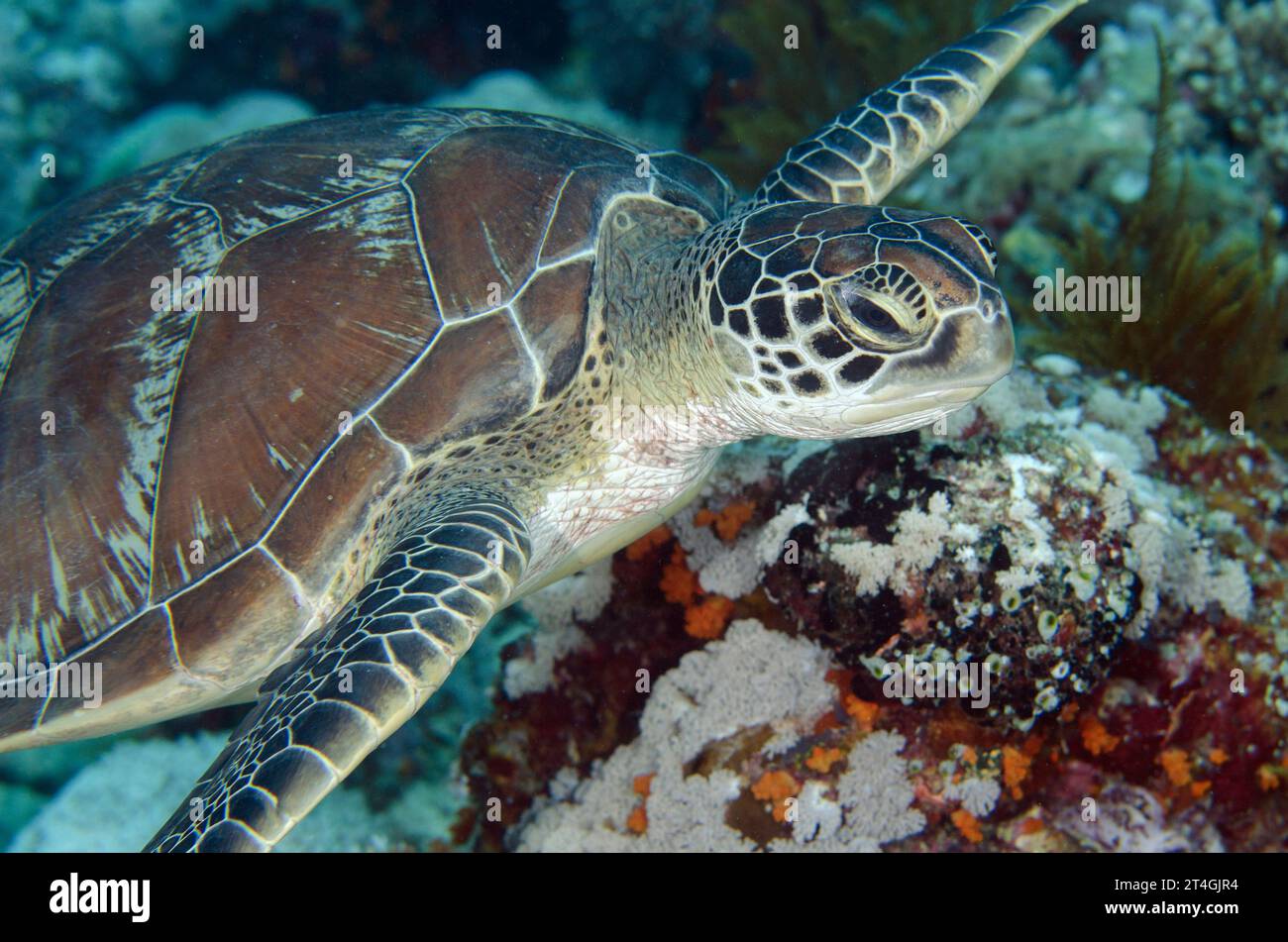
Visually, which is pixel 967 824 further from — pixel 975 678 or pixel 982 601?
pixel 982 601

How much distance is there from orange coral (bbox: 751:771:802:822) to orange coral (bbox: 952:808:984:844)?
0.42 meters

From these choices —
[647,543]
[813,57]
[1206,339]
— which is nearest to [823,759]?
[647,543]

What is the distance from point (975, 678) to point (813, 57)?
4242mm

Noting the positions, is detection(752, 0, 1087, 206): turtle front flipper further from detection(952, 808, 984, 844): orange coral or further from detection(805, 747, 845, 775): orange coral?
detection(952, 808, 984, 844): orange coral

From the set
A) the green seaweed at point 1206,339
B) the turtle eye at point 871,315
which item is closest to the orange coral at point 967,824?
the turtle eye at point 871,315

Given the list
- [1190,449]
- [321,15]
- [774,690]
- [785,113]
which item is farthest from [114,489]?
[321,15]

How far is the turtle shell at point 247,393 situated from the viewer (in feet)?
7.16

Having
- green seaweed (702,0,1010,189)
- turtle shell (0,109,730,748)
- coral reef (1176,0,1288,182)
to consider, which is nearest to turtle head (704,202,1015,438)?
turtle shell (0,109,730,748)

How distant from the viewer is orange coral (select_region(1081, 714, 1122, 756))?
6.74ft

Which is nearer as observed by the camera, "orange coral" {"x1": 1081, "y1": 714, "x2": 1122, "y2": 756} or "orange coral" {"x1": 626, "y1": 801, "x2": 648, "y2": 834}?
"orange coral" {"x1": 1081, "y1": 714, "x2": 1122, "y2": 756}

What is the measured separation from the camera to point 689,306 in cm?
227

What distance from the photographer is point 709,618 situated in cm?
243

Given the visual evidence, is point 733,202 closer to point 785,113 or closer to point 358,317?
point 358,317

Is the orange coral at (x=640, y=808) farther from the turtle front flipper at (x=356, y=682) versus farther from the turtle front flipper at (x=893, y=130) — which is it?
the turtle front flipper at (x=893, y=130)
